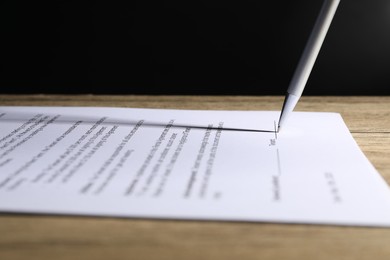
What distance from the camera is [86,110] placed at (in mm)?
582

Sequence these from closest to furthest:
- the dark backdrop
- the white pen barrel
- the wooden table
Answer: the wooden table < the white pen barrel < the dark backdrop

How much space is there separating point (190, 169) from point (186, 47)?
12.5 inches

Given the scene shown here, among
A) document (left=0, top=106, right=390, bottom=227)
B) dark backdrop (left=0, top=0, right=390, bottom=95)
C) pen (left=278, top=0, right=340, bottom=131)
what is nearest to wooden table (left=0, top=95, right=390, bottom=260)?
document (left=0, top=106, right=390, bottom=227)

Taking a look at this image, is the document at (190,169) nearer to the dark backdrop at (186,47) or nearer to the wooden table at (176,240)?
the wooden table at (176,240)

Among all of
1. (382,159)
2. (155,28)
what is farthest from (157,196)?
(155,28)

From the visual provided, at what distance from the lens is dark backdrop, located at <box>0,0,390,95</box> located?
0.67m

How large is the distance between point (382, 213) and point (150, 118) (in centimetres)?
27

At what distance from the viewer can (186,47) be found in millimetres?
684

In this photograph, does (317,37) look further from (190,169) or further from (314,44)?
(190,169)

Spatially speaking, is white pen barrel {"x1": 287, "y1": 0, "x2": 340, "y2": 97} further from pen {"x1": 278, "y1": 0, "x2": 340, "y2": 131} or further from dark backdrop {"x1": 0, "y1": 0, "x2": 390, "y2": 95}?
dark backdrop {"x1": 0, "y1": 0, "x2": 390, "y2": 95}

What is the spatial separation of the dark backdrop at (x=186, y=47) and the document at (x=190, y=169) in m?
0.14

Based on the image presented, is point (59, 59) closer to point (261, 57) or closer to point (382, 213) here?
point (261, 57)

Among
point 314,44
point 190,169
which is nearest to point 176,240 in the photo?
point 190,169

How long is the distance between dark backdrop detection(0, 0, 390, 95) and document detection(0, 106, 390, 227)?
0.14 metres
